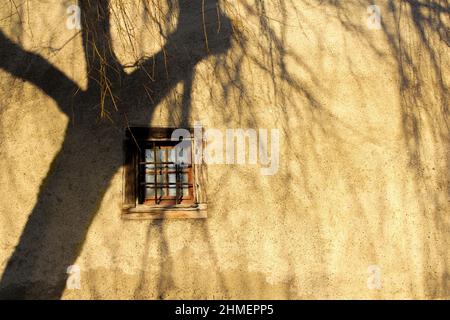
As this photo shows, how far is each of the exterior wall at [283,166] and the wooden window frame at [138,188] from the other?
78 millimetres

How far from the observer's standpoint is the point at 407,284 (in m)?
4.30

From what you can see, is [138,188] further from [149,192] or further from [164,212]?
[164,212]

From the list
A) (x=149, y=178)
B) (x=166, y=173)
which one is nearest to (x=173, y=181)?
(x=166, y=173)

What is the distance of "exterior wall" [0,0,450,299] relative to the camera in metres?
4.09

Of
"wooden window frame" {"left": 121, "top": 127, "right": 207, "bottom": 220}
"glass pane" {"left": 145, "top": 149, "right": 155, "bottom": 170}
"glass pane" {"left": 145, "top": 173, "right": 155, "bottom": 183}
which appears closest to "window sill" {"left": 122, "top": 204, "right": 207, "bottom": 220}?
"wooden window frame" {"left": 121, "top": 127, "right": 207, "bottom": 220}

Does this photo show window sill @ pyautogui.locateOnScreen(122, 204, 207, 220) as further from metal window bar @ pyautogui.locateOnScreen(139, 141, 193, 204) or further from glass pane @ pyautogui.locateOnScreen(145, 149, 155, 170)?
glass pane @ pyautogui.locateOnScreen(145, 149, 155, 170)

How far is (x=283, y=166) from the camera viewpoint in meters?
4.34

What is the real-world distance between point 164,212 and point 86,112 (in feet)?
4.26

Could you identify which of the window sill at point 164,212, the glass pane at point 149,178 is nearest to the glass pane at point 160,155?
the glass pane at point 149,178

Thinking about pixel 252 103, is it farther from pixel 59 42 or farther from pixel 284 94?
pixel 59 42

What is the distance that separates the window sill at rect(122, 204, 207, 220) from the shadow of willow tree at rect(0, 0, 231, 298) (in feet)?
1.17

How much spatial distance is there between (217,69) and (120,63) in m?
1.02

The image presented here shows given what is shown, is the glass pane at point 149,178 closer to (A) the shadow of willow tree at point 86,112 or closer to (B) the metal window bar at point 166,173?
(B) the metal window bar at point 166,173

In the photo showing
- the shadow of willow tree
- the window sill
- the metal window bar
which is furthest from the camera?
the metal window bar
